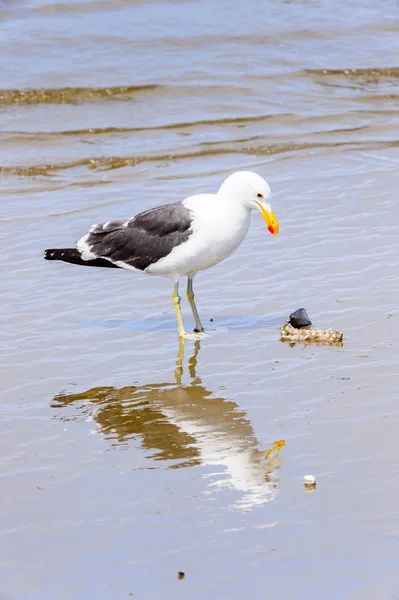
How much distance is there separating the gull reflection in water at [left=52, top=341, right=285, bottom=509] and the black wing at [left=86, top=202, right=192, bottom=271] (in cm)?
95

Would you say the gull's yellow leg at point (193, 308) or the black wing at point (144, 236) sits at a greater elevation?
the black wing at point (144, 236)

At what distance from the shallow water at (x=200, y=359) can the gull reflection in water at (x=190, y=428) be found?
0.05 ft

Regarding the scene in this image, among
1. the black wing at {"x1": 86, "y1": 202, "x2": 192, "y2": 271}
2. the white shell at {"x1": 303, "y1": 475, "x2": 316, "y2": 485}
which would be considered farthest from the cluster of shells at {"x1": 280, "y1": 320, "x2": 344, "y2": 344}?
the white shell at {"x1": 303, "y1": 475, "x2": 316, "y2": 485}

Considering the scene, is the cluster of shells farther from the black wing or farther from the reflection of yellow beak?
the black wing

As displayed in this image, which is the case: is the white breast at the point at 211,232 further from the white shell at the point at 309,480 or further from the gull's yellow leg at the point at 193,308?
the white shell at the point at 309,480

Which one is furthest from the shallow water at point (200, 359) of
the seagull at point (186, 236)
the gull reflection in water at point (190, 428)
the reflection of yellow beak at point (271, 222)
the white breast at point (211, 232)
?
the reflection of yellow beak at point (271, 222)

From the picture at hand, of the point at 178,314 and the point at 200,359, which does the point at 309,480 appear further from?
the point at 178,314

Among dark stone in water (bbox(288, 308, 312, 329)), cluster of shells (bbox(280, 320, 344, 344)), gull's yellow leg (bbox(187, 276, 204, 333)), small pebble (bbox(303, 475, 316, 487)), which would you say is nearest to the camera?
small pebble (bbox(303, 475, 316, 487))

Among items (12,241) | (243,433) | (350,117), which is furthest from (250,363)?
(350,117)

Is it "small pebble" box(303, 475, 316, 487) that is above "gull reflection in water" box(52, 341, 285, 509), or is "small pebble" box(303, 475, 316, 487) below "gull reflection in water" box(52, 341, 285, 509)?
above

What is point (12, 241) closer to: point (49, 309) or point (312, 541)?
point (49, 309)

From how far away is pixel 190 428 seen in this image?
5121 millimetres

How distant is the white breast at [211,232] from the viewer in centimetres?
648

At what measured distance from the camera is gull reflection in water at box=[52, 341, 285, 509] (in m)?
4.44
